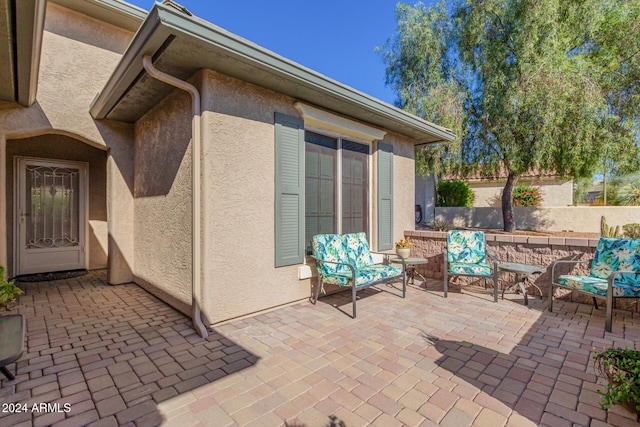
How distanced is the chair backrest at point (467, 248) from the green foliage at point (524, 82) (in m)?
5.63

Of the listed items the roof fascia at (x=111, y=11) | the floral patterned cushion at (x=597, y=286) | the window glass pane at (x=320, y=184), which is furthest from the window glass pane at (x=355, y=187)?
the roof fascia at (x=111, y=11)

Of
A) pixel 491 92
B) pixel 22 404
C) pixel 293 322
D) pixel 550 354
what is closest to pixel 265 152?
pixel 293 322

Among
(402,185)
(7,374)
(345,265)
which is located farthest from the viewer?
(402,185)

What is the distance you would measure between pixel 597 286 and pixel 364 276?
2.95 meters

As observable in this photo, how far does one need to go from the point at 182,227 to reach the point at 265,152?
1.49m

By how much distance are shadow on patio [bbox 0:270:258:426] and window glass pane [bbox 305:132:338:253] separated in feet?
7.45

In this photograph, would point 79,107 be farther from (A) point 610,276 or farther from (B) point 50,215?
(A) point 610,276

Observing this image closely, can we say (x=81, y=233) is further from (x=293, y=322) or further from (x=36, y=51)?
(x=293, y=322)

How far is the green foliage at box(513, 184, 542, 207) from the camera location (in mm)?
16203

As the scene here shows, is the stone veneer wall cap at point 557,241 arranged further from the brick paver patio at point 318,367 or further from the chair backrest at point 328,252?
the chair backrest at point 328,252

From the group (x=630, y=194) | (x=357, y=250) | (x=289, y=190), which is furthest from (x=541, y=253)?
(x=630, y=194)

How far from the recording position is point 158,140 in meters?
4.73

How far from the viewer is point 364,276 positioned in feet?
14.3

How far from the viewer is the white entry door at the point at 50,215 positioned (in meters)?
6.09
